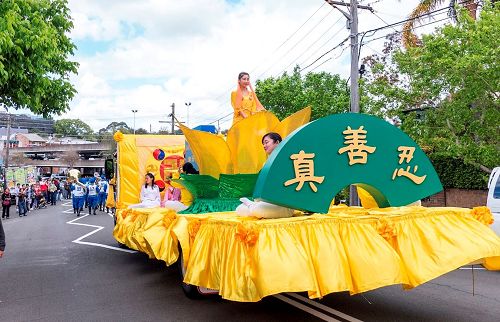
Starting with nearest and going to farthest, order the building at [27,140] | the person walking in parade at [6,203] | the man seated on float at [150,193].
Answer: the man seated on float at [150,193] < the person walking in parade at [6,203] < the building at [27,140]

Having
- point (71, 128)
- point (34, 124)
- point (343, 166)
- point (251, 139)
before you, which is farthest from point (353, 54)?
point (34, 124)

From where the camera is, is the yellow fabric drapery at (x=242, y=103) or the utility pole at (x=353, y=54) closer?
the yellow fabric drapery at (x=242, y=103)

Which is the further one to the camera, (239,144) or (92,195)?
(92,195)

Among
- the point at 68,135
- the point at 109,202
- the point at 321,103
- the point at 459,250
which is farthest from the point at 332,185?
the point at 68,135

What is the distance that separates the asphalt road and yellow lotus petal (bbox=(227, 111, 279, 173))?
1.80m

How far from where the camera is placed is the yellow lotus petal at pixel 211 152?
6520 millimetres

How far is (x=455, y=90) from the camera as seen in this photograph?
40.8 feet

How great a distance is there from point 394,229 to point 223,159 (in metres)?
2.81

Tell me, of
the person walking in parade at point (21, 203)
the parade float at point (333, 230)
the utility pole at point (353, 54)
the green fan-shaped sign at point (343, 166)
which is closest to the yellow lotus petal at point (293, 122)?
the parade float at point (333, 230)

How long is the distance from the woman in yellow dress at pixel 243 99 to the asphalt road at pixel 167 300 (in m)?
2.78

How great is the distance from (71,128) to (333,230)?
4080 inches

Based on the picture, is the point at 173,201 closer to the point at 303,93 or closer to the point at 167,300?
the point at 167,300

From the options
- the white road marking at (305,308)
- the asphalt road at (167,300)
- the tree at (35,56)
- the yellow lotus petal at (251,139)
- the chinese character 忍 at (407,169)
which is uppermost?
the tree at (35,56)

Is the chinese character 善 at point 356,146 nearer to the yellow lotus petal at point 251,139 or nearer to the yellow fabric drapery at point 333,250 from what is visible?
the yellow fabric drapery at point 333,250
